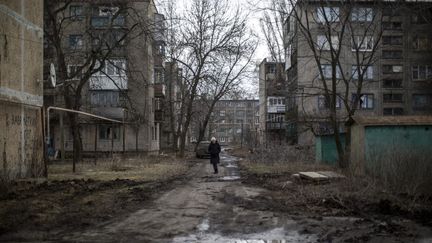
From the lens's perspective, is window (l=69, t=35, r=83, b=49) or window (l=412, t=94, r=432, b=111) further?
window (l=412, t=94, r=432, b=111)

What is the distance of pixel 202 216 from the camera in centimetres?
1063

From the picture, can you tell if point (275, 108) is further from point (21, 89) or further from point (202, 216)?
point (202, 216)

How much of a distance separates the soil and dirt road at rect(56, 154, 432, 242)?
0.02 meters

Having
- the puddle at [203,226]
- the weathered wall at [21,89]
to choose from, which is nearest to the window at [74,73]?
the weathered wall at [21,89]

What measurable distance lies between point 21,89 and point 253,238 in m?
12.9

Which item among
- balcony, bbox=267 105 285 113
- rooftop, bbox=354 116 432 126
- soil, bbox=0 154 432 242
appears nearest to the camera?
soil, bbox=0 154 432 242

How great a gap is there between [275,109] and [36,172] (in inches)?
2409

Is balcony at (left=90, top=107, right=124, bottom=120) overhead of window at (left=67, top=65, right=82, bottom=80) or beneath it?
beneath

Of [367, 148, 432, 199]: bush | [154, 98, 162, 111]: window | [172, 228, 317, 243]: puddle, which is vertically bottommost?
[172, 228, 317, 243]: puddle

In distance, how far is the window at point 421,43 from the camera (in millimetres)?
58844

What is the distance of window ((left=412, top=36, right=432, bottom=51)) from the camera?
58.8m

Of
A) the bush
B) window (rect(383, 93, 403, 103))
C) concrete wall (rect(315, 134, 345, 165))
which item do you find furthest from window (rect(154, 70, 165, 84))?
the bush

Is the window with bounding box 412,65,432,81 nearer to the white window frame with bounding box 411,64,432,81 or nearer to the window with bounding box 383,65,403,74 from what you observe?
the white window frame with bounding box 411,64,432,81

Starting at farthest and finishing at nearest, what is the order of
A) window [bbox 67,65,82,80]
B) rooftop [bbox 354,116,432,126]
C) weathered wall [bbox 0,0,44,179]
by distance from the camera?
window [bbox 67,65,82,80]
rooftop [bbox 354,116,432,126]
weathered wall [bbox 0,0,44,179]
